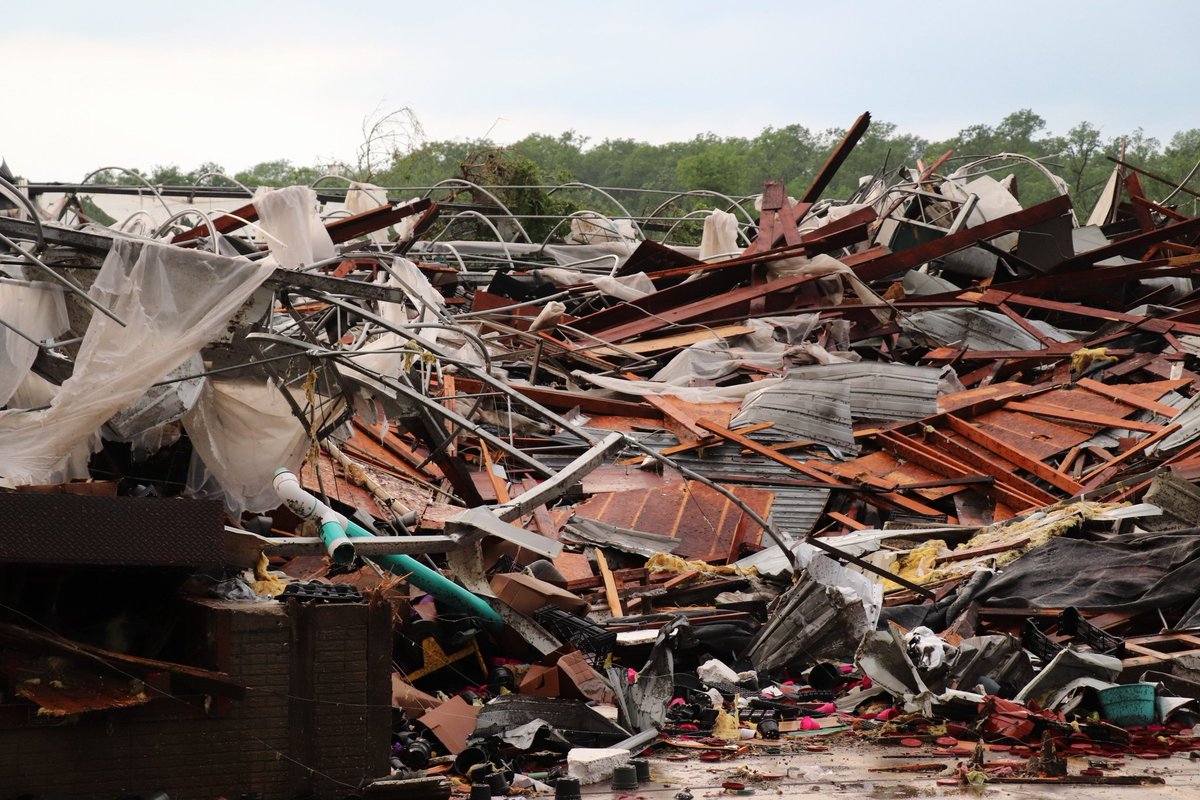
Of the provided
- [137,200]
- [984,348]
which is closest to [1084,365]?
[984,348]

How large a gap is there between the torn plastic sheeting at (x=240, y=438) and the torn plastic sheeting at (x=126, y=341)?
0.84m

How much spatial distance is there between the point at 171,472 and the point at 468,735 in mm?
2425

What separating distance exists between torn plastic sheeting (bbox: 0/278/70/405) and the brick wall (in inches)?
69.2

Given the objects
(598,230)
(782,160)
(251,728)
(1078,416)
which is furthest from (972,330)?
(782,160)

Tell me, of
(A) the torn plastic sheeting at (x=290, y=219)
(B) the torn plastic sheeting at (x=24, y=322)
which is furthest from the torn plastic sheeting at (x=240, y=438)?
(A) the torn plastic sheeting at (x=290, y=219)

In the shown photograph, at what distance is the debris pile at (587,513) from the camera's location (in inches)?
180

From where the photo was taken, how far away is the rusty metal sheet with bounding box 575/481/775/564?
9.52 meters

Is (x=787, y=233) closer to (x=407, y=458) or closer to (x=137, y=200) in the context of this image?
(x=407, y=458)

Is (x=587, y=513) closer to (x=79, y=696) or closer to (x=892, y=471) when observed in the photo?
(x=892, y=471)

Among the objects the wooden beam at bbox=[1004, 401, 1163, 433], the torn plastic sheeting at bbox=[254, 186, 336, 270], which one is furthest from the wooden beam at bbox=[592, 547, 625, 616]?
the wooden beam at bbox=[1004, 401, 1163, 433]

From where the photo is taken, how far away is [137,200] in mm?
16438

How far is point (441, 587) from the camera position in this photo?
261 inches

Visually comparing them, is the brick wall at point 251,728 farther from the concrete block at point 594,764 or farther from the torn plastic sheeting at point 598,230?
the torn plastic sheeting at point 598,230

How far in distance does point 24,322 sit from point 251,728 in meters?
2.43
